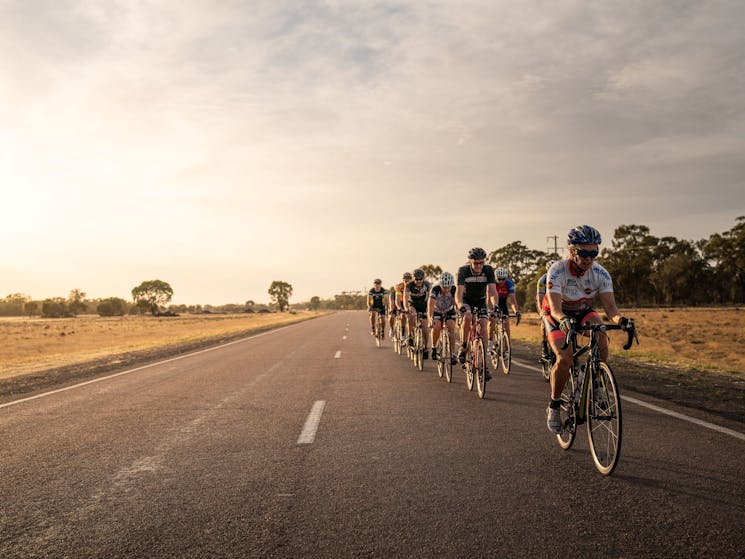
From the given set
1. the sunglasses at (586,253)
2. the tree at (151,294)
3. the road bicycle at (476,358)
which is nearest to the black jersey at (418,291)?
the road bicycle at (476,358)

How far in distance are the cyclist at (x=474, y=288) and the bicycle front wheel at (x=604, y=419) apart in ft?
14.1

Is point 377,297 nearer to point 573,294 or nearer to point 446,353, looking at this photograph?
point 446,353

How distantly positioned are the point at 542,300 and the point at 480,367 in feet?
6.59

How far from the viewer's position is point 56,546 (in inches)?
131

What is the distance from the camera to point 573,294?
216 inches

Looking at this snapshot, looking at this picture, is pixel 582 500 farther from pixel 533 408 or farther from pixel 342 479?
pixel 533 408

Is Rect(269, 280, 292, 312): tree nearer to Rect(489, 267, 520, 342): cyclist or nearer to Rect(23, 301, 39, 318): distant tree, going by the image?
Rect(23, 301, 39, 318): distant tree

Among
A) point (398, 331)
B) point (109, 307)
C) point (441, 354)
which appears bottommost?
point (441, 354)

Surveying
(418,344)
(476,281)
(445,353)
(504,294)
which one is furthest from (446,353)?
(504,294)

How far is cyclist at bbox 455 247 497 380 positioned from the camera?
9.32m

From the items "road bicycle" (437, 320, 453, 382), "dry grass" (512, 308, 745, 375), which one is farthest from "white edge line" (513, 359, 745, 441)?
"dry grass" (512, 308, 745, 375)

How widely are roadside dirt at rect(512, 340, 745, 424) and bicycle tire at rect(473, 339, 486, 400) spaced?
2699mm

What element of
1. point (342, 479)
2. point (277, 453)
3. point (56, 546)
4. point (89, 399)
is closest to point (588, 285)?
point (342, 479)

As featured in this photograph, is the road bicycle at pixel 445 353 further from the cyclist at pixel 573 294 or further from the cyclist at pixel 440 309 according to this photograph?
the cyclist at pixel 573 294
